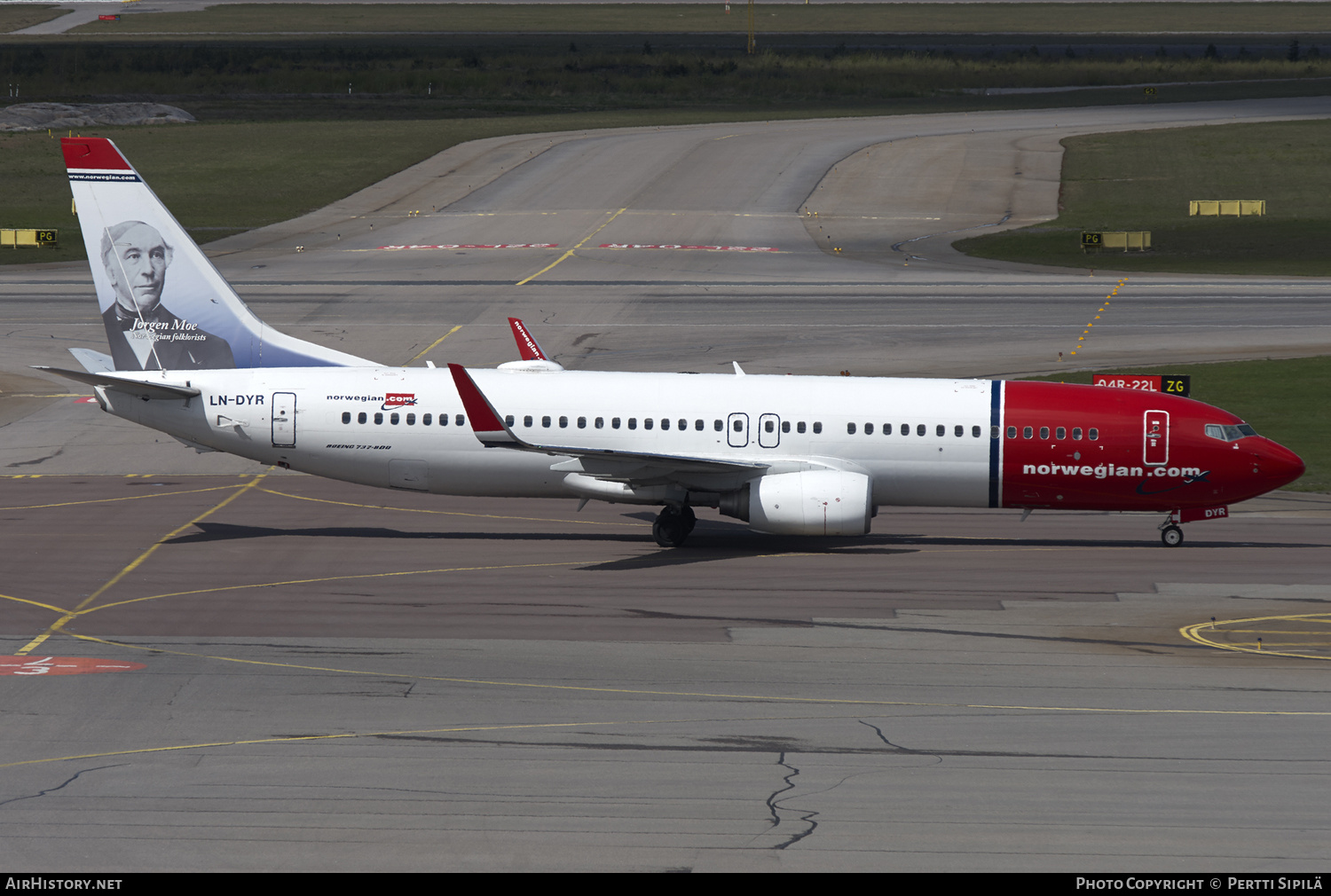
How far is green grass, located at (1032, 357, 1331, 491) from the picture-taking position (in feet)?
151

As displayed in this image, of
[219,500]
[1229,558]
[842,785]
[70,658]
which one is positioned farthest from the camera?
[219,500]

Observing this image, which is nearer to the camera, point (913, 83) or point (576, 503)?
point (576, 503)

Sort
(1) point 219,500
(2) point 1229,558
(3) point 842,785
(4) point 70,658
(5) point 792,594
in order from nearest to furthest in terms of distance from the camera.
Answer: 1. (3) point 842,785
2. (4) point 70,658
3. (5) point 792,594
4. (2) point 1229,558
5. (1) point 219,500

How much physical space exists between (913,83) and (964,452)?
13982 cm

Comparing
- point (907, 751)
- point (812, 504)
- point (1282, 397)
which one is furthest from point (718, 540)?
point (1282, 397)

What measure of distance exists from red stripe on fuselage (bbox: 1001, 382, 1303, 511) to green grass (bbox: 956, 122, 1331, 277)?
48688 millimetres

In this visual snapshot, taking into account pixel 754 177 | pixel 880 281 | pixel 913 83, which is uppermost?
pixel 913 83

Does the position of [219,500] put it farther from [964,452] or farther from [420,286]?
[420,286]

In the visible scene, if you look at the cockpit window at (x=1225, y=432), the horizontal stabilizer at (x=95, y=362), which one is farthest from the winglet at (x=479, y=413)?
the cockpit window at (x=1225, y=432)

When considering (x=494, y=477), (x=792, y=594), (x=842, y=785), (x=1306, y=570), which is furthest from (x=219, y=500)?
(x=1306, y=570)

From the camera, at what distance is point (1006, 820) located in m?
20.1

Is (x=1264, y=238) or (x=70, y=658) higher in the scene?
(x=1264, y=238)

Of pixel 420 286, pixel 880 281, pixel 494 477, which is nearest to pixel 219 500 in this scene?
pixel 494 477

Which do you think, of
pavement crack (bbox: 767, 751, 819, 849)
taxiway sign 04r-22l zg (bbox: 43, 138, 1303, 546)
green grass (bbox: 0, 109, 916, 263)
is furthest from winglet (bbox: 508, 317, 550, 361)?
green grass (bbox: 0, 109, 916, 263)
